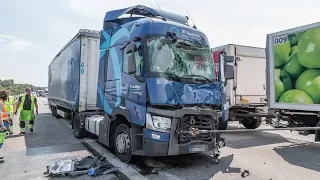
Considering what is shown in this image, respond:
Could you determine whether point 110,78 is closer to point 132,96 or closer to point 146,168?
point 132,96

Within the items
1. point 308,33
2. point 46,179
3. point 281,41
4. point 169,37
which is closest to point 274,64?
point 281,41

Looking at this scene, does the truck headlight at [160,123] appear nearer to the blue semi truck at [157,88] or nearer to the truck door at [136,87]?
the blue semi truck at [157,88]

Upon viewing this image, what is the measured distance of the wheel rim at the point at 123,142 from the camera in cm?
557

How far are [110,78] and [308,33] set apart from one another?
520 cm

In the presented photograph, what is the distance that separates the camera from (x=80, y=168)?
5.05 metres

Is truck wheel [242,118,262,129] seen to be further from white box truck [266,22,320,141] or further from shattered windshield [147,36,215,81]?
shattered windshield [147,36,215,81]

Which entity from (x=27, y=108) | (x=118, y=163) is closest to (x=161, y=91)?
(x=118, y=163)

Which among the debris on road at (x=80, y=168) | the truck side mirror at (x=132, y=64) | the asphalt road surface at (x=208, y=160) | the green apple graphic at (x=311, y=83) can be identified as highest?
the truck side mirror at (x=132, y=64)

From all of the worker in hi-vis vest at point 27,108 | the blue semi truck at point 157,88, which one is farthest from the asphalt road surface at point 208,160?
the worker in hi-vis vest at point 27,108

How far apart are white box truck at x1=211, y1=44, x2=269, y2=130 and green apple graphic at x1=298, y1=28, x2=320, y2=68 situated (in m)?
2.81

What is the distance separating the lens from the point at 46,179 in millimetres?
4621

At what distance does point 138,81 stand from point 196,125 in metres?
1.43

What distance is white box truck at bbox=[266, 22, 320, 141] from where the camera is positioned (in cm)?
673

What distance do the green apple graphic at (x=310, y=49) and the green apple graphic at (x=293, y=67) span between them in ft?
0.38
